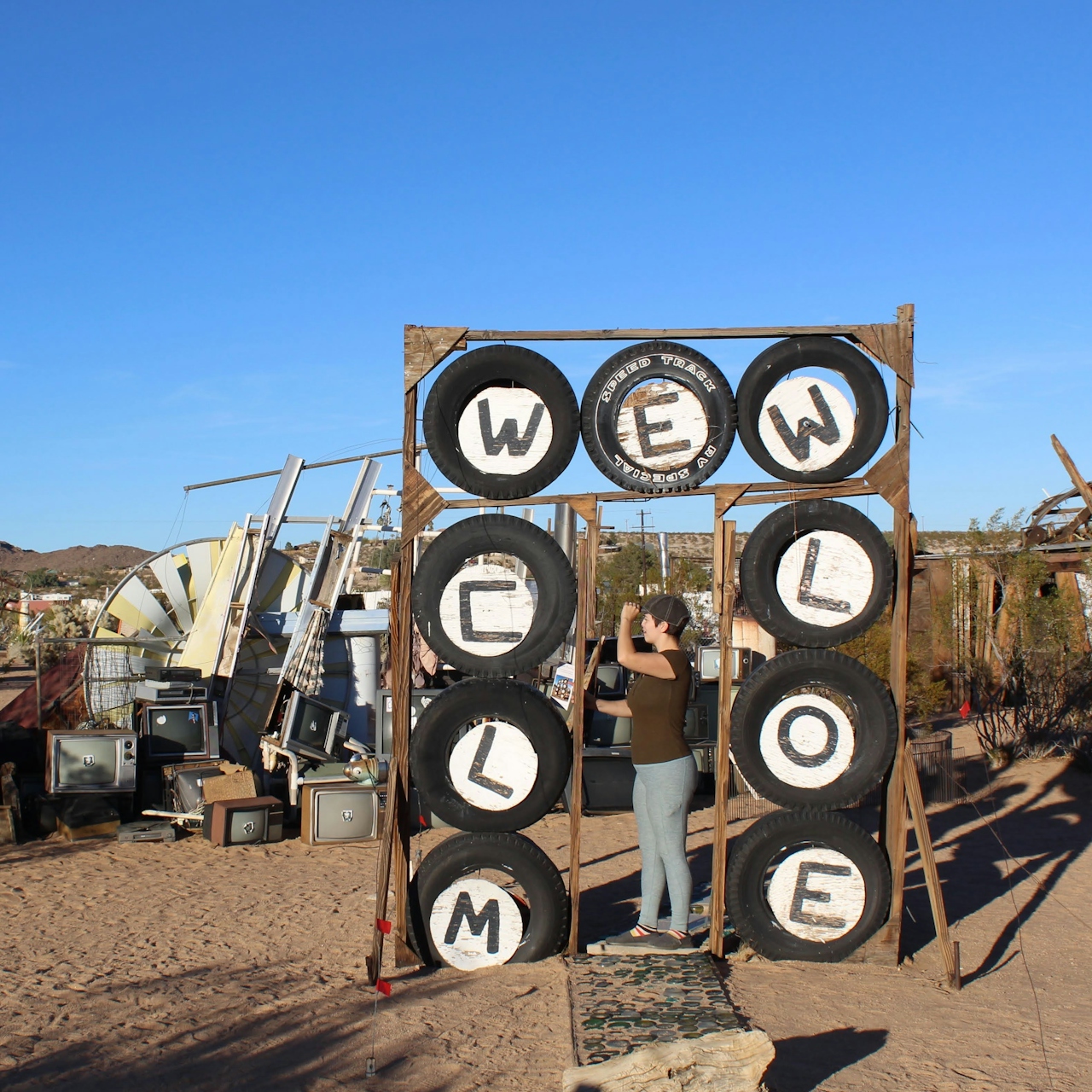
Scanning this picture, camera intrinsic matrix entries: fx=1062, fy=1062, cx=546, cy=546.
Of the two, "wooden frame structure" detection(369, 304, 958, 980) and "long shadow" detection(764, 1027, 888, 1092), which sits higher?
"wooden frame structure" detection(369, 304, 958, 980)

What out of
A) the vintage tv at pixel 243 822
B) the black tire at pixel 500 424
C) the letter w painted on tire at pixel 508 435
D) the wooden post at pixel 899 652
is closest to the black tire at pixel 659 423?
the black tire at pixel 500 424

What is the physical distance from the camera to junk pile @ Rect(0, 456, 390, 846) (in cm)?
1091

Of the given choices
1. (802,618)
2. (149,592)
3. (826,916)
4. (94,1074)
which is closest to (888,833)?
(826,916)

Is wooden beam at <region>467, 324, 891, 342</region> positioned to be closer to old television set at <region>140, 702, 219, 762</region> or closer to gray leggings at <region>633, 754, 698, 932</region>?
gray leggings at <region>633, 754, 698, 932</region>

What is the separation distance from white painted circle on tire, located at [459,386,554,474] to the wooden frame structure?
241 millimetres

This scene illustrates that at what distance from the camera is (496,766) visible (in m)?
6.18

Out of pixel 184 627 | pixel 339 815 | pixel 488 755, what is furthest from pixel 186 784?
pixel 488 755

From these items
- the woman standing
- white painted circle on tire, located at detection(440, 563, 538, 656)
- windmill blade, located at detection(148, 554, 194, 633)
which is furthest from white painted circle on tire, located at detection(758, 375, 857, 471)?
windmill blade, located at detection(148, 554, 194, 633)

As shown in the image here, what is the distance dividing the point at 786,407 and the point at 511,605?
2057 mm

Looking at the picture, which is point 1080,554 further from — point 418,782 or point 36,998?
point 36,998

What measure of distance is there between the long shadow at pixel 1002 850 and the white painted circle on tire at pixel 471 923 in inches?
104

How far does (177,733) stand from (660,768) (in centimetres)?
788

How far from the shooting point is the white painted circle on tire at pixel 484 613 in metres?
6.22

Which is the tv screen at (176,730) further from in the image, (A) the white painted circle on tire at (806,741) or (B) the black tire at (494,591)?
(A) the white painted circle on tire at (806,741)
